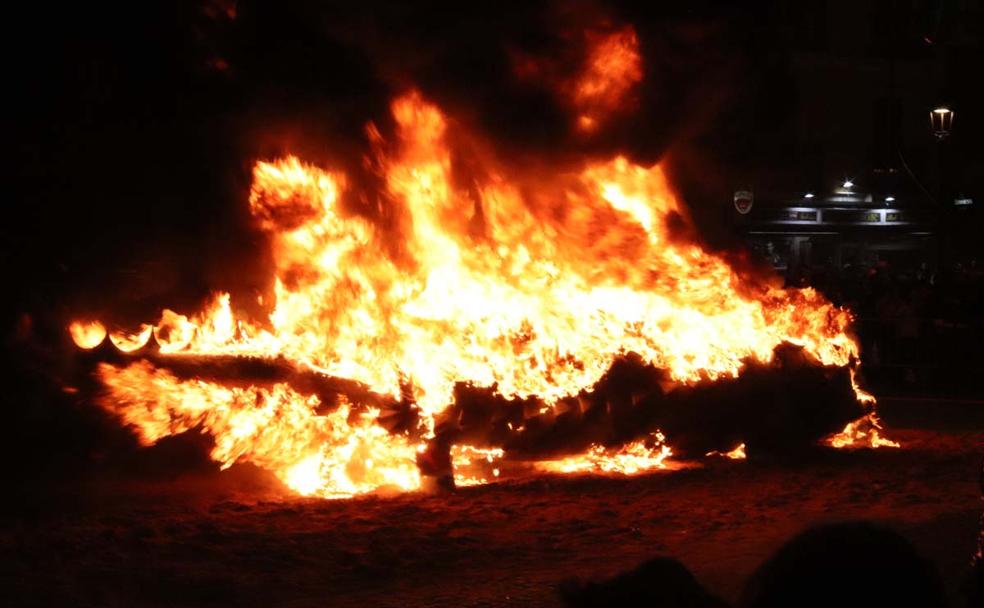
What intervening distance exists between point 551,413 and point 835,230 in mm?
23905

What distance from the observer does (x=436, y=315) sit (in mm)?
9891

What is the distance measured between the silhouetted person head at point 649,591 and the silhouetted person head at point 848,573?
0.12m

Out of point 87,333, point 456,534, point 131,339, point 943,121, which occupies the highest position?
point 943,121

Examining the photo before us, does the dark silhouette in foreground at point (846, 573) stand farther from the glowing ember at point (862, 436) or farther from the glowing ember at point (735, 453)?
the glowing ember at point (862, 436)

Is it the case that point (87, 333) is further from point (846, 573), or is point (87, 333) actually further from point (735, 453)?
point (846, 573)

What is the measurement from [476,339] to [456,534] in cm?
249

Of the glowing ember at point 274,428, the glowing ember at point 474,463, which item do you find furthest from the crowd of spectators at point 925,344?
the glowing ember at point 274,428

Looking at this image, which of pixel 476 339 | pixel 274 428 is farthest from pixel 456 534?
pixel 476 339

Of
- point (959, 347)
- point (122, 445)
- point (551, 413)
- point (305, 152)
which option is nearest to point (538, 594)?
point (551, 413)

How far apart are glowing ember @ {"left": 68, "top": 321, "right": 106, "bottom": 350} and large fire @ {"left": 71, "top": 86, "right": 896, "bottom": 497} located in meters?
0.02

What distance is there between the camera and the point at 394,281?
9.86m

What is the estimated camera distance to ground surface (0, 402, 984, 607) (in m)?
6.36

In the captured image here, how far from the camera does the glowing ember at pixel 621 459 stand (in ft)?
33.4

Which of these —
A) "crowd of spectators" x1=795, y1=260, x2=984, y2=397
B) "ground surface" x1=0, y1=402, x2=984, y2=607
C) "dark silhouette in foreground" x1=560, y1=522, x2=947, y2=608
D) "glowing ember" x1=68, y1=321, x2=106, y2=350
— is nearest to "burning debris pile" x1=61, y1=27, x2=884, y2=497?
"glowing ember" x1=68, y1=321, x2=106, y2=350
